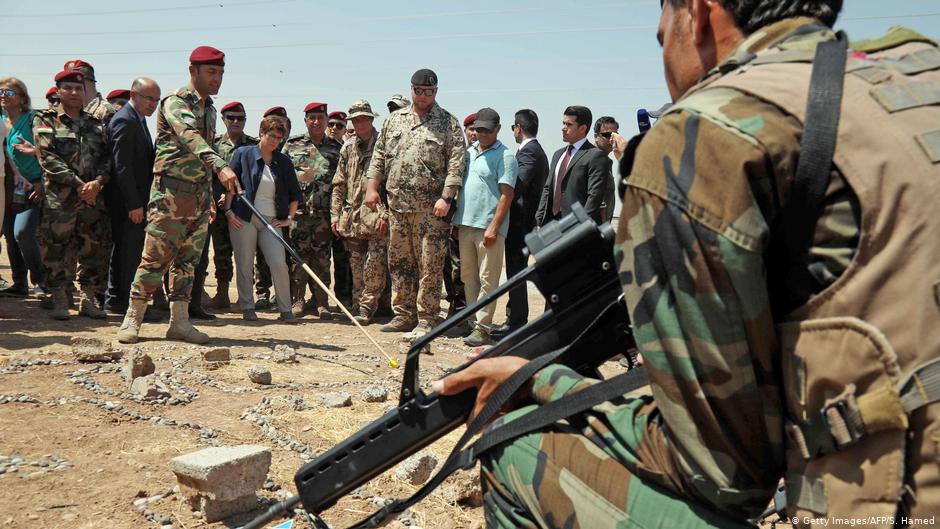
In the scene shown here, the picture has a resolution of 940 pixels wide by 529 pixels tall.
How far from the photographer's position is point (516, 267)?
8875 millimetres

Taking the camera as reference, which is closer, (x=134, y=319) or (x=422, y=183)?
(x=134, y=319)

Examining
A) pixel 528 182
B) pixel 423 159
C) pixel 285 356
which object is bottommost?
pixel 285 356

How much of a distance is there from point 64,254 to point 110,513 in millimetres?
5360

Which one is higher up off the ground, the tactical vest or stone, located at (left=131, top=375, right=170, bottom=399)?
the tactical vest

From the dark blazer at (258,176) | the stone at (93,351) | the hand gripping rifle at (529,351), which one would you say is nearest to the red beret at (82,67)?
the dark blazer at (258,176)

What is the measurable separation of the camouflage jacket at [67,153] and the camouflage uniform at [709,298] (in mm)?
7708

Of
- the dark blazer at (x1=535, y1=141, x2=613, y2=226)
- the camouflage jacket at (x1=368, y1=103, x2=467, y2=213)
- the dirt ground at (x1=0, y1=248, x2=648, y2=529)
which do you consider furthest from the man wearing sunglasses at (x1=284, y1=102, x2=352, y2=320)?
the dark blazer at (x1=535, y1=141, x2=613, y2=226)

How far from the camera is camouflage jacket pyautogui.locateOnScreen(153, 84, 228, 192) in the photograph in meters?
6.69

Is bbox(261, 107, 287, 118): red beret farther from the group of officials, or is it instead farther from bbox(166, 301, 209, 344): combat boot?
bbox(166, 301, 209, 344): combat boot

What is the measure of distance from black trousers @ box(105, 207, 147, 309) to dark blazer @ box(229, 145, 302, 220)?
1.06 metres

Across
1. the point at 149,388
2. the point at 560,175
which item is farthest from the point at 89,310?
the point at 560,175

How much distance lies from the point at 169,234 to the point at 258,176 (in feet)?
6.66

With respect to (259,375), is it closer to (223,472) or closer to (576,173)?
(223,472)

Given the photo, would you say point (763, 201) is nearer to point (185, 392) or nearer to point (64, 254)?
point (185, 392)
